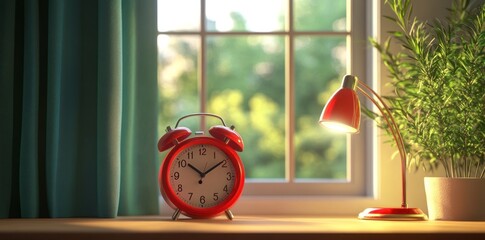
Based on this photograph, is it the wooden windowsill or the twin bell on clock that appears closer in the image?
the wooden windowsill

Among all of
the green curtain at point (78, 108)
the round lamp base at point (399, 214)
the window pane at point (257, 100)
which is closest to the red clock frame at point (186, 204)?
the green curtain at point (78, 108)

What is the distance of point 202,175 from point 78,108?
509 millimetres

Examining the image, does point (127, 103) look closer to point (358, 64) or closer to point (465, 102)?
point (358, 64)

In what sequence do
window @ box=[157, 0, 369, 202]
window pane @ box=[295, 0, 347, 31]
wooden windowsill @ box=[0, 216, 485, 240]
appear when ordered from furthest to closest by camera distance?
1. window pane @ box=[295, 0, 347, 31]
2. window @ box=[157, 0, 369, 202]
3. wooden windowsill @ box=[0, 216, 485, 240]

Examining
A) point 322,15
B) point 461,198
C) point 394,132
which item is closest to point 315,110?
point 322,15

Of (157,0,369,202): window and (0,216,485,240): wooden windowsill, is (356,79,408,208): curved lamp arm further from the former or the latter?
(157,0,369,202): window

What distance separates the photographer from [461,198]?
2.43 metres

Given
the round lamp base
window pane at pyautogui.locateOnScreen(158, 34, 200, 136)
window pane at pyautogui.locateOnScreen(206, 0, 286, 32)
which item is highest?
window pane at pyautogui.locateOnScreen(206, 0, 286, 32)

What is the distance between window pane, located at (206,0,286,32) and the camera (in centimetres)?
1210

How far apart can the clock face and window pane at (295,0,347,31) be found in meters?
11.0

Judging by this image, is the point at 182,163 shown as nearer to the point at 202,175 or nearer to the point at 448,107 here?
the point at 202,175

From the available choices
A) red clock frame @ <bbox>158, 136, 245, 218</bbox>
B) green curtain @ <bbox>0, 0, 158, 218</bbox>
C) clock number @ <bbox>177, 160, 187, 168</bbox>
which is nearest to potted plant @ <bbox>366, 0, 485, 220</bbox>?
red clock frame @ <bbox>158, 136, 245, 218</bbox>

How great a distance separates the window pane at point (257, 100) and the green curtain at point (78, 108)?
9.99 metres

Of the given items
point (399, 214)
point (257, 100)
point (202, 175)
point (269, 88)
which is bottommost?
point (399, 214)
